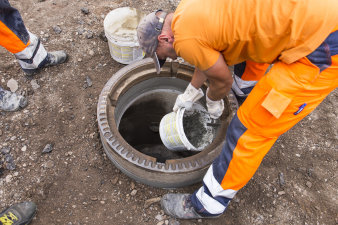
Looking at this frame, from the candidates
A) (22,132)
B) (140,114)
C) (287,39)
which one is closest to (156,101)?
(140,114)

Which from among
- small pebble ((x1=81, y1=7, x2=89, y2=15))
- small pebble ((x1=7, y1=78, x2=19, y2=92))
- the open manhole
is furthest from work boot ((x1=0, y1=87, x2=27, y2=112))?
small pebble ((x1=81, y1=7, x2=89, y2=15))

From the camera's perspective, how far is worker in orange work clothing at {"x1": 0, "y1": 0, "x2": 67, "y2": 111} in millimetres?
2281

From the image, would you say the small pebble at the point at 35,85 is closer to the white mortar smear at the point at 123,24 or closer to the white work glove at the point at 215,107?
the white mortar smear at the point at 123,24

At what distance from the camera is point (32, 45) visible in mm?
2613

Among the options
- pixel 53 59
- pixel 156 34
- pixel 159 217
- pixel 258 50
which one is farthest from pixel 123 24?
pixel 159 217

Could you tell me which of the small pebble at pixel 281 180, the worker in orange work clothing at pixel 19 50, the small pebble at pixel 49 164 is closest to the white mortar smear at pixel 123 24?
the worker in orange work clothing at pixel 19 50

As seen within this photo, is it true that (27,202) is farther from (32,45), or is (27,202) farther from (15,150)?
(32,45)

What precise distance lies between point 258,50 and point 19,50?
83.9 inches

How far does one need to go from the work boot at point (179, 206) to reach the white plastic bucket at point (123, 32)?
4.64 feet

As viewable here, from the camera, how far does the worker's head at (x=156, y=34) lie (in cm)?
159

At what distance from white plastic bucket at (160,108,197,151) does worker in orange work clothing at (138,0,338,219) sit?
1.35ft

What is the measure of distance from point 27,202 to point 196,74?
1.62 meters

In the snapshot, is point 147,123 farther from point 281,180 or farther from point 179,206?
point 281,180

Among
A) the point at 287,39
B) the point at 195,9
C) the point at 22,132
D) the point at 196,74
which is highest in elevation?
the point at 195,9
